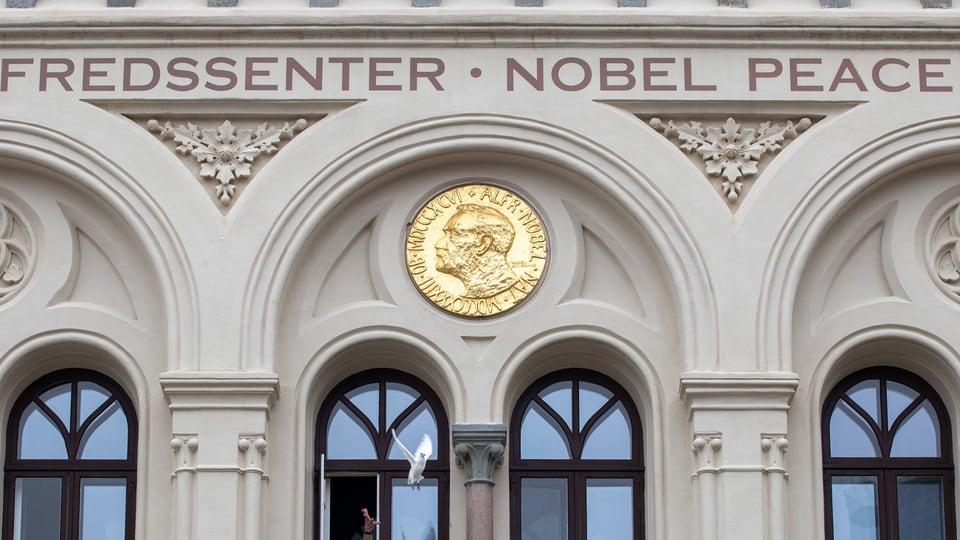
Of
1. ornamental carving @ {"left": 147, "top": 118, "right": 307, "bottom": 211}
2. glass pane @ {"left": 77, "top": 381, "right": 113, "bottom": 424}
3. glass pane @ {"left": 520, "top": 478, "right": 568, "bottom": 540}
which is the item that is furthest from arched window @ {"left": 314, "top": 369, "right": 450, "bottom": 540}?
ornamental carving @ {"left": 147, "top": 118, "right": 307, "bottom": 211}

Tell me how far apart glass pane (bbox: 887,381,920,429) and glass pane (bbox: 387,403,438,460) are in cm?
501

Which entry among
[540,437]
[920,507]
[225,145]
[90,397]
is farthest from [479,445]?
[920,507]

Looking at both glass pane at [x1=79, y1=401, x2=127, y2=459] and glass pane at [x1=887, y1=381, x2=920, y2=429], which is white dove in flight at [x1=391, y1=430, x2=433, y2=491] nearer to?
glass pane at [x1=79, y1=401, x2=127, y2=459]

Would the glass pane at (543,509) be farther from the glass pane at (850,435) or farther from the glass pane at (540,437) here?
the glass pane at (850,435)

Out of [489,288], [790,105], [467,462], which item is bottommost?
[467,462]

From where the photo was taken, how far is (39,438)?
29.1 m

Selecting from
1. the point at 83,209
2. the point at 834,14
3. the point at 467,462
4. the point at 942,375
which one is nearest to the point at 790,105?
the point at 834,14

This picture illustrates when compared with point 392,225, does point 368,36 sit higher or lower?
higher

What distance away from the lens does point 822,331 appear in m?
28.8

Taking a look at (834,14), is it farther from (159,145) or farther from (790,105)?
(159,145)

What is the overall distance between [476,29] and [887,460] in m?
6.51

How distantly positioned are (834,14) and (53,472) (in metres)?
9.93

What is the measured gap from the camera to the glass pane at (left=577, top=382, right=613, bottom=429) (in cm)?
2925

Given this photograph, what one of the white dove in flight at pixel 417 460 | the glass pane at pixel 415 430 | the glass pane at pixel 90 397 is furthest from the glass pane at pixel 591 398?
the glass pane at pixel 90 397
